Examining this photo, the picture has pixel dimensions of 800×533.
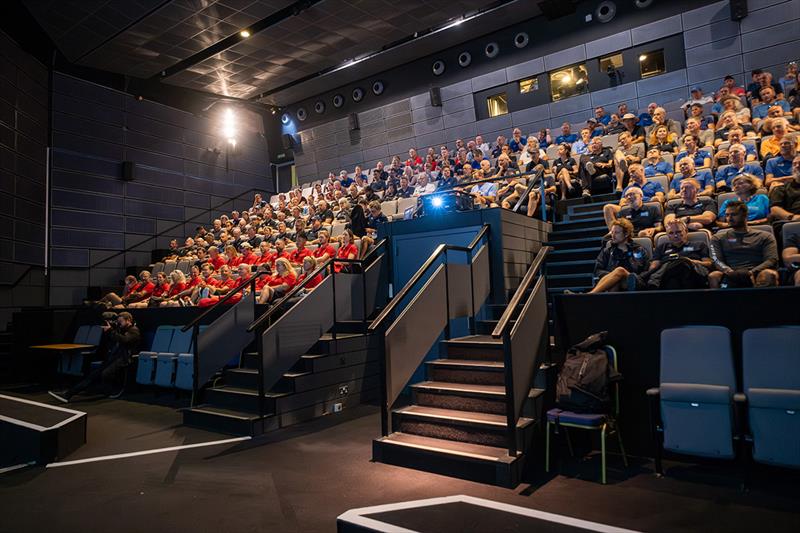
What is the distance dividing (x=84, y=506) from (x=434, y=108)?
1212 centimetres

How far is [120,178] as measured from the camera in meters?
12.7

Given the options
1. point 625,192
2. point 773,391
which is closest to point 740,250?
point 773,391

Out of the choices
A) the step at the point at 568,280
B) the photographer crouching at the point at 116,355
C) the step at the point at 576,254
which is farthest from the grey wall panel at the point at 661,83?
the photographer crouching at the point at 116,355

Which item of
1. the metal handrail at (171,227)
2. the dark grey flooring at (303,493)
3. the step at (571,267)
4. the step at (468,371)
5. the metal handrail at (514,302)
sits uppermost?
the metal handrail at (171,227)

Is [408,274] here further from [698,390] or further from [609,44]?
[609,44]

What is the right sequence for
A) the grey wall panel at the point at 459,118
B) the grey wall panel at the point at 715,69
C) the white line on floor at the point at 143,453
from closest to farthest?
the white line on floor at the point at 143,453 → the grey wall panel at the point at 715,69 → the grey wall panel at the point at 459,118

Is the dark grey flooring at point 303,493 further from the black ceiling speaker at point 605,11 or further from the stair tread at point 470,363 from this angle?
the black ceiling speaker at point 605,11

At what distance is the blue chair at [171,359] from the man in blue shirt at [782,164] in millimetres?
7299

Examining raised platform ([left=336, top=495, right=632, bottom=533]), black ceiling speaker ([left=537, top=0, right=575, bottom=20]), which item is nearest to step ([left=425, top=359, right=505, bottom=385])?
raised platform ([left=336, top=495, right=632, bottom=533])

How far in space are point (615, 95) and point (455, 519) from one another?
34.4 feet

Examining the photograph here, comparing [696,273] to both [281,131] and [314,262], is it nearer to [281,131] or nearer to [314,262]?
[314,262]

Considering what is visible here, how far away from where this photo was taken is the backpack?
357 cm

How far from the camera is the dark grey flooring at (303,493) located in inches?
112

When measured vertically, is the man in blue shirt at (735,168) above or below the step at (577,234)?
above
